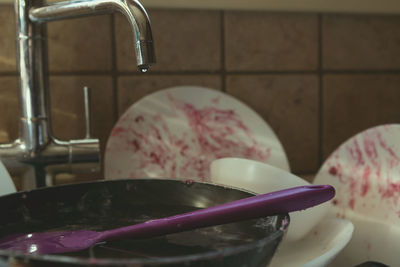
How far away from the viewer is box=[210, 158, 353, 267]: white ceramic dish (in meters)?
0.44

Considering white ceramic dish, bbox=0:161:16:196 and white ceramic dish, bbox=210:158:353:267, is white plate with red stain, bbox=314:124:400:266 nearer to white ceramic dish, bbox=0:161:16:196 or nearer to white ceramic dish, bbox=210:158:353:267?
white ceramic dish, bbox=210:158:353:267

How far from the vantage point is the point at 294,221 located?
0.44m

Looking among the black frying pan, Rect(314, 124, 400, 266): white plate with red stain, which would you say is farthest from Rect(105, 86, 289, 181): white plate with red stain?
the black frying pan

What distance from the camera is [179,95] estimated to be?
640 mm

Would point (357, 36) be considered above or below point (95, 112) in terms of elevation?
above

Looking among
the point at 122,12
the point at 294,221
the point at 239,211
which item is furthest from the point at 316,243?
the point at 122,12

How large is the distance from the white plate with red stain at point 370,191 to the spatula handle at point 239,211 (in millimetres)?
238

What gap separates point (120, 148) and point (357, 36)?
1.49 feet

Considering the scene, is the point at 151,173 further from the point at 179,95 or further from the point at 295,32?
the point at 295,32

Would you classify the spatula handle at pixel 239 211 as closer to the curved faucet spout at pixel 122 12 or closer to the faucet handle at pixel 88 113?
the curved faucet spout at pixel 122 12

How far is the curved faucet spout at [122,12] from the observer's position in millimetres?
404

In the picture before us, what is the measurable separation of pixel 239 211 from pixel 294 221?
0.17 m

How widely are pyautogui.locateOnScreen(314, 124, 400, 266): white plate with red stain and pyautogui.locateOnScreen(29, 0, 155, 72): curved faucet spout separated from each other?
31 centimetres

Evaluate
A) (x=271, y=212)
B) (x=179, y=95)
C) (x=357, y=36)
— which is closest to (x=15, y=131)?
(x=179, y=95)
